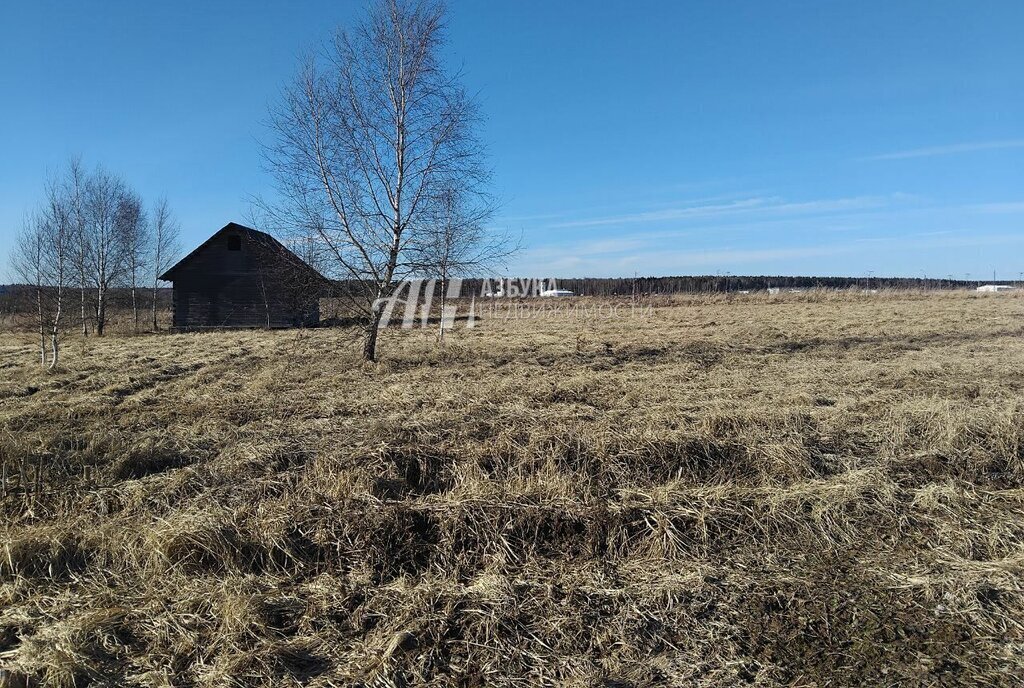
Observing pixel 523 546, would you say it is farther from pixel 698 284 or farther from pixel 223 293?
pixel 698 284

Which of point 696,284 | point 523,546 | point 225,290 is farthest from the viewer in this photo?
point 696,284

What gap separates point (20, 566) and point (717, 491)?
4.81 metres

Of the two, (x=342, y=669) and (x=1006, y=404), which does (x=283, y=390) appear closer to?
(x=342, y=669)

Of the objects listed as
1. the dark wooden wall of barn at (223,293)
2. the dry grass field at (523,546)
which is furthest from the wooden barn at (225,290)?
the dry grass field at (523,546)

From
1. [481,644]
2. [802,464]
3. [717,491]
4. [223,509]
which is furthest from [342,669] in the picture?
[802,464]

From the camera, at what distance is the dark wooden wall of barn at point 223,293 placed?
2781cm

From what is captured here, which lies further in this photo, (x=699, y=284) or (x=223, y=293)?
(x=699, y=284)

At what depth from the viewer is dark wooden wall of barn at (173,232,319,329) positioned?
27.8m

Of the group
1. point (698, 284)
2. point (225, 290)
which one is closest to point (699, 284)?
point (698, 284)

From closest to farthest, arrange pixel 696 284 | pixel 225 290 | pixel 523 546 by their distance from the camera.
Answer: pixel 523 546
pixel 225 290
pixel 696 284

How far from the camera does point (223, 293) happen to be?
92.1 feet

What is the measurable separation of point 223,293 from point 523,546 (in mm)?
28756

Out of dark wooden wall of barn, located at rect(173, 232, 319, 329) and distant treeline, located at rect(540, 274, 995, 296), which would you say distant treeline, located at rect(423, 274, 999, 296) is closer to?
distant treeline, located at rect(540, 274, 995, 296)

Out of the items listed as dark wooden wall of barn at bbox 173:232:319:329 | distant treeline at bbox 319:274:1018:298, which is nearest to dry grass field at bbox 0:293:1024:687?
dark wooden wall of barn at bbox 173:232:319:329
